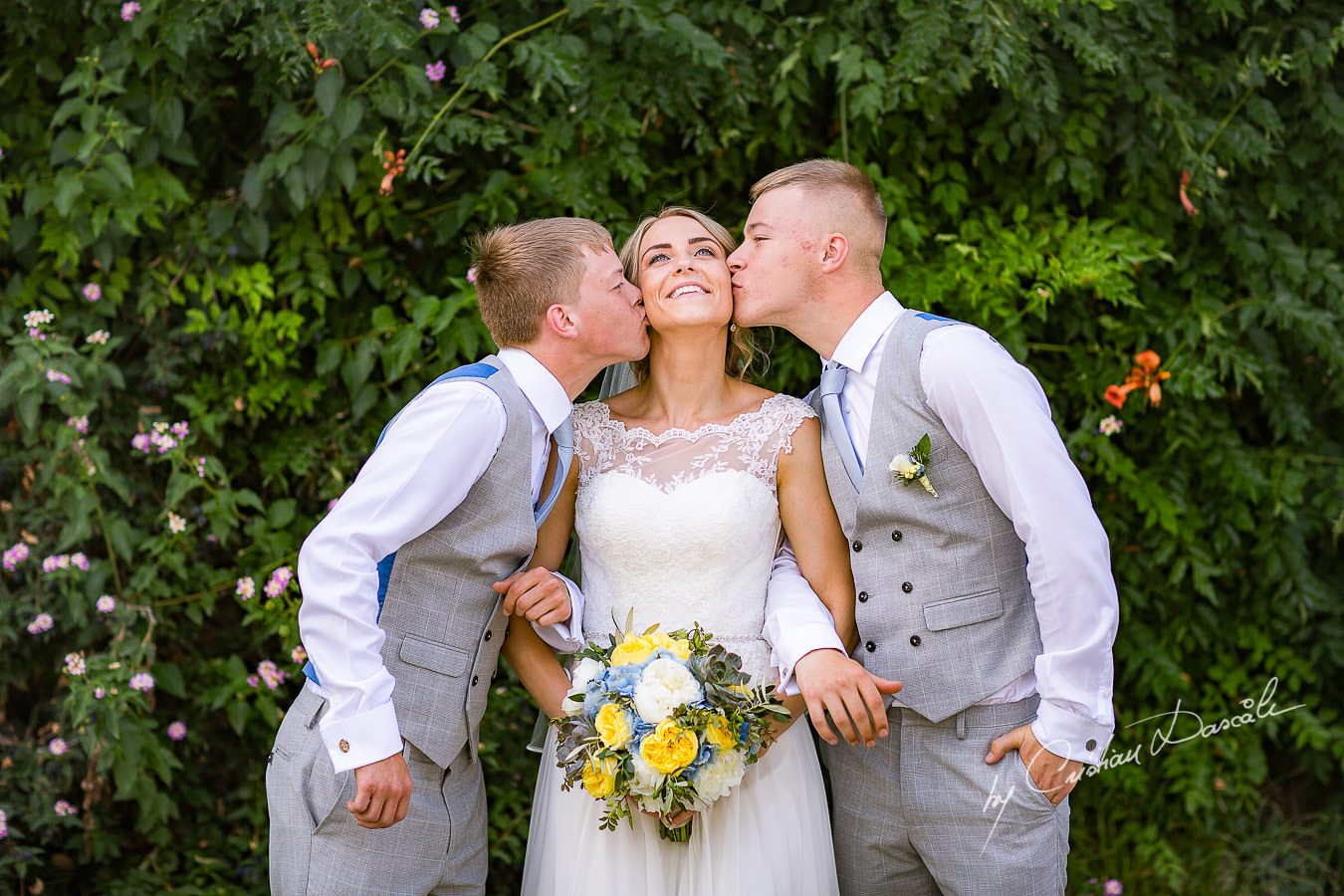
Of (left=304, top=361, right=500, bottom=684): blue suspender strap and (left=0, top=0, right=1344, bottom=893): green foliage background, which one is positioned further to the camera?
(left=0, top=0, right=1344, bottom=893): green foliage background

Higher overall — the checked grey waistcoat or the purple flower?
the checked grey waistcoat

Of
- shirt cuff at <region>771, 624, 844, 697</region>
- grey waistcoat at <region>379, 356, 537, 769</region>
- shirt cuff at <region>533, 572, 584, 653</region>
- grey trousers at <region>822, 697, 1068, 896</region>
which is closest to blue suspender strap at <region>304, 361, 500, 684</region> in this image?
grey waistcoat at <region>379, 356, 537, 769</region>

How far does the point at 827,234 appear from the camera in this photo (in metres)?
2.57

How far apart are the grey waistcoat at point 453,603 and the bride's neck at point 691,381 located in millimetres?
565

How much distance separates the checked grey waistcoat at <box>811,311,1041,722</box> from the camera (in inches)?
87.4

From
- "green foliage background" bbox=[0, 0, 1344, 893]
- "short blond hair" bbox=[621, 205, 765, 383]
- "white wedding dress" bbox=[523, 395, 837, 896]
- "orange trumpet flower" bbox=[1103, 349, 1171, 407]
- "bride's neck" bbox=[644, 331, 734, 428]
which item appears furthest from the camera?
"orange trumpet flower" bbox=[1103, 349, 1171, 407]

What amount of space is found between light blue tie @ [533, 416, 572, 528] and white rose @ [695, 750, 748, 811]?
2.32 feet

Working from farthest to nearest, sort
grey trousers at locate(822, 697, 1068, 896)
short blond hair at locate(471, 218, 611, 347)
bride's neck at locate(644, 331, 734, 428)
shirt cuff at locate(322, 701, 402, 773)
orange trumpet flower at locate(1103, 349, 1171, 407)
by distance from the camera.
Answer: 1. orange trumpet flower at locate(1103, 349, 1171, 407)
2. bride's neck at locate(644, 331, 734, 428)
3. short blond hair at locate(471, 218, 611, 347)
4. grey trousers at locate(822, 697, 1068, 896)
5. shirt cuff at locate(322, 701, 402, 773)

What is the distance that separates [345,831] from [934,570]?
1.37 metres

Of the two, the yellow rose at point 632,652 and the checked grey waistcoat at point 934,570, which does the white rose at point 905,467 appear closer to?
the checked grey waistcoat at point 934,570

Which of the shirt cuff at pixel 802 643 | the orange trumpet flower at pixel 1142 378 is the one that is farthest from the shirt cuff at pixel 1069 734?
the orange trumpet flower at pixel 1142 378

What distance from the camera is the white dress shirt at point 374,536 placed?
6.56 feet

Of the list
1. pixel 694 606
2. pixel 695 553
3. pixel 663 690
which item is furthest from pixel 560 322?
pixel 663 690

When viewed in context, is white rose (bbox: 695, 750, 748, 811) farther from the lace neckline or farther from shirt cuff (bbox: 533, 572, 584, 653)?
the lace neckline
